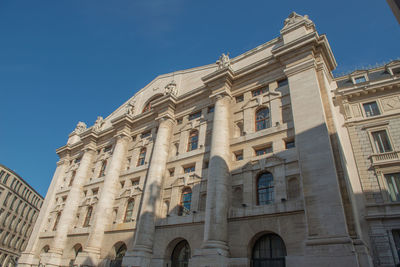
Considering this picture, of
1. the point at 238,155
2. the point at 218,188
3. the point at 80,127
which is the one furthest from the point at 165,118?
the point at 80,127

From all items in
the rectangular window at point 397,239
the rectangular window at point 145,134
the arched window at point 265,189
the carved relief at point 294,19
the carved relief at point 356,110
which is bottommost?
the rectangular window at point 397,239

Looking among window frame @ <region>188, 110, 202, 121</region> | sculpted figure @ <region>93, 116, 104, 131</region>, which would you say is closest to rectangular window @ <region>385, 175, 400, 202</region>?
window frame @ <region>188, 110, 202, 121</region>

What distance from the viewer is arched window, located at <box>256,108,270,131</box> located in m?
22.8

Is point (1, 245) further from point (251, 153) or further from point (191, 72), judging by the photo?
point (251, 153)

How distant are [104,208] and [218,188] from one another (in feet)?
46.6

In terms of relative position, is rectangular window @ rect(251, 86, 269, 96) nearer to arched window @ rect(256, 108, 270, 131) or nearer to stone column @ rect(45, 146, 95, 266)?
arched window @ rect(256, 108, 270, 131)

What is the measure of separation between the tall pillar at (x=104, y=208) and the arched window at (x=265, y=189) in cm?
1640

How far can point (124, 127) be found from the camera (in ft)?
111

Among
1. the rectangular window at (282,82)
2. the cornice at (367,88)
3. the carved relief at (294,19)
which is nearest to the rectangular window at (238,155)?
the rectangular window at (282,82)

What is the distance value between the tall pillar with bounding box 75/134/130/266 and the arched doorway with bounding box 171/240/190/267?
8.33 m

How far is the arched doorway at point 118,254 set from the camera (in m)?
25.3

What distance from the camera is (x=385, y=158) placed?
20219mm

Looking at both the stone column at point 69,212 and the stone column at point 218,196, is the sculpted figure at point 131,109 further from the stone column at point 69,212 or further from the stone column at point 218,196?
the stone column at point 218,196

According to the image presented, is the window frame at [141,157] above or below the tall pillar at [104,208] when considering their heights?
above
